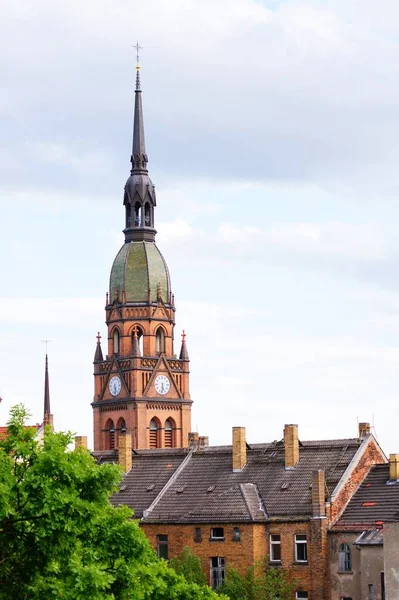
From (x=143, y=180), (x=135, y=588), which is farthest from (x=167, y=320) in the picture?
(x=135, y=588)

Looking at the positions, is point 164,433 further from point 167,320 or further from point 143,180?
point 143,180

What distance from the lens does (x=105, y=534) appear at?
53594 mm

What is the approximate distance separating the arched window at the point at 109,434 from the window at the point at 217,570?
79824mm

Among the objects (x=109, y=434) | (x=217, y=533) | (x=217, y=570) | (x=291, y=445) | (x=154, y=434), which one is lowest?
(x=217, y=570)

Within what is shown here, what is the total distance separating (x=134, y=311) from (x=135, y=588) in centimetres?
11893

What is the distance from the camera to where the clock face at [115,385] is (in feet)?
561

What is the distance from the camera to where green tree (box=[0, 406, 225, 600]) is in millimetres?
50031

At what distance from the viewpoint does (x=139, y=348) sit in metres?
172

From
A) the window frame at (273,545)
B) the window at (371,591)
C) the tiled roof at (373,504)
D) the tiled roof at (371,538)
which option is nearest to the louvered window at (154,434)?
the tiled roof at (373,504)

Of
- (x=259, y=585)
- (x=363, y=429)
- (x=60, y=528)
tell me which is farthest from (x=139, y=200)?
(x=60, y=528)

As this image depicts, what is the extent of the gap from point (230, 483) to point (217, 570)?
608cm

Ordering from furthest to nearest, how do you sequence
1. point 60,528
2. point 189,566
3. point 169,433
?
1. point 169,433
2. point 189,566
3. point 60,528

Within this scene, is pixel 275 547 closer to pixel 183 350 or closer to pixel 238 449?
pixel 238 449

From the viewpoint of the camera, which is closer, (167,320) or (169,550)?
(169,550)
